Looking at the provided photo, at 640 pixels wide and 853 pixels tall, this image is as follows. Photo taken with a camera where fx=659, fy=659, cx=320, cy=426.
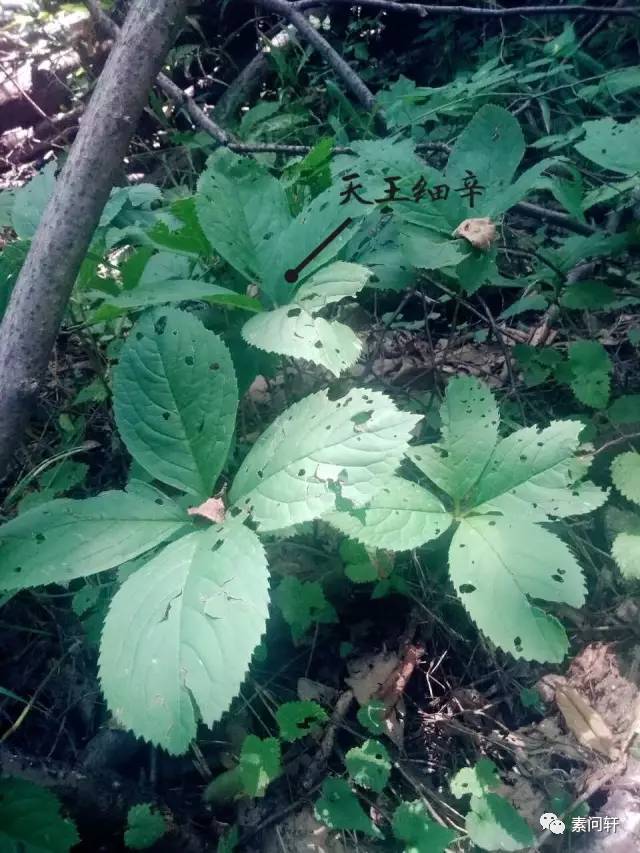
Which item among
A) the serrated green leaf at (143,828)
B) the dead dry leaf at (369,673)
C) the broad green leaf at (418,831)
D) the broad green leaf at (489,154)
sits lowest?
the broad green leaf at (418,831)

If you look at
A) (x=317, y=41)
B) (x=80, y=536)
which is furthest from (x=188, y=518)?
(x=317, y=41)

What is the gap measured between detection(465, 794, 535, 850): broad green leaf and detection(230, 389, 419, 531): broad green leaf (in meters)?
0.71

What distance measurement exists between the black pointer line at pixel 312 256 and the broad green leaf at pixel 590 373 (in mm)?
674

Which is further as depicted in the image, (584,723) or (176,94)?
(176,94)

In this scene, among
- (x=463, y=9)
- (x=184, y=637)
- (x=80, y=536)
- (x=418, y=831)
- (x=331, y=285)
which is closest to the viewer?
(x=184, y=637)

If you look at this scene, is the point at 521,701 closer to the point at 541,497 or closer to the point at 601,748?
the point at 601,748

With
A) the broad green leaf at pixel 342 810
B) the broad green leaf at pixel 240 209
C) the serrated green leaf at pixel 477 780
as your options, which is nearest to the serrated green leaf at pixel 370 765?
the broad green leaf at pixel 342 810

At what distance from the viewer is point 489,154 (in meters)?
1.62

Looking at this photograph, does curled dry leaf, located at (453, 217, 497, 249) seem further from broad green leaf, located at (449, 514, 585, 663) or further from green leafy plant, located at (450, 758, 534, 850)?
green leafy plant, located at (450, 758, 534, 850)

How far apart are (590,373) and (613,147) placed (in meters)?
0.54

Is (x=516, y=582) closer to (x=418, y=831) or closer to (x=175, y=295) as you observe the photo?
(x=418, y=831)

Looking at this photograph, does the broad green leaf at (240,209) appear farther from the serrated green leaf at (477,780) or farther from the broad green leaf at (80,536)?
the serrated green leaf at (477,780)

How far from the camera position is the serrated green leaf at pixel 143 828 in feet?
4.37

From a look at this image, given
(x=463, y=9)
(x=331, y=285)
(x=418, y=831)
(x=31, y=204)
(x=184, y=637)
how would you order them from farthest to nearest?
(x=463, y=9)
(x=31, y=204)
(x=331, y=285)
(x=418, y=831)
(x=184, y=637)
